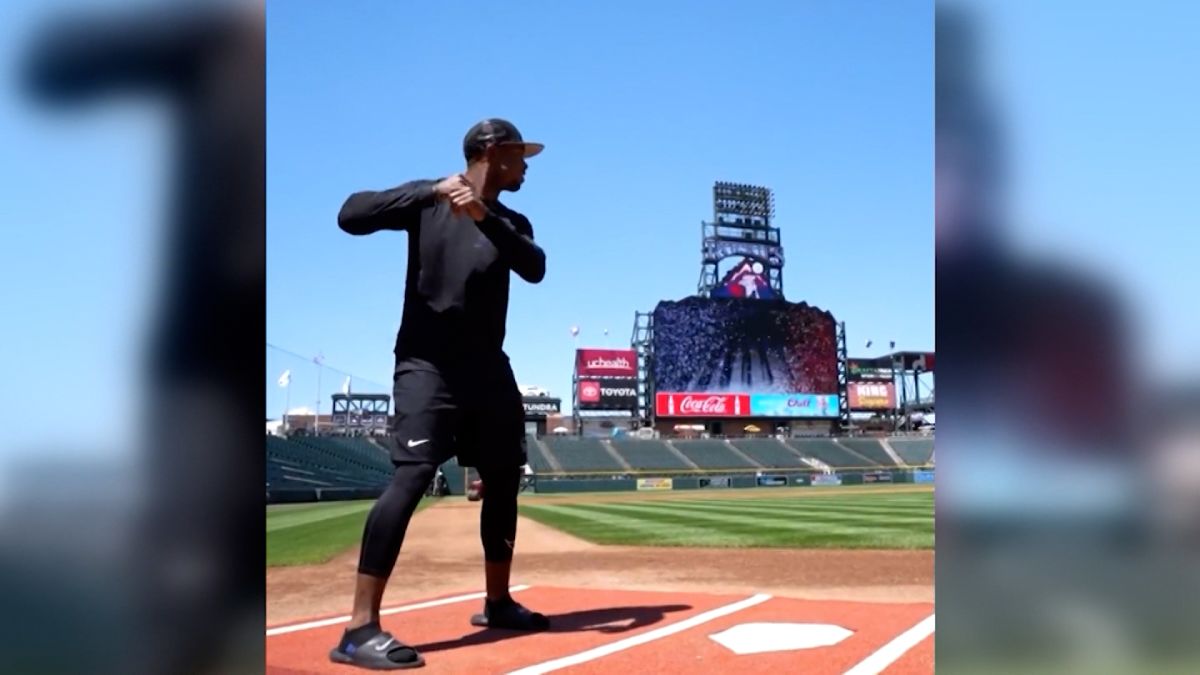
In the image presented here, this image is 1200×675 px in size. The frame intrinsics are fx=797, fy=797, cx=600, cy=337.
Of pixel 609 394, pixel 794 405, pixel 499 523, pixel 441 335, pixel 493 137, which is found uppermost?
pixel 493 137

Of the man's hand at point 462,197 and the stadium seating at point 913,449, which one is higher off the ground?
the man's hand at point 462,197

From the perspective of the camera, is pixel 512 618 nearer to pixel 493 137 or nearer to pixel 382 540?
pixel 382 540

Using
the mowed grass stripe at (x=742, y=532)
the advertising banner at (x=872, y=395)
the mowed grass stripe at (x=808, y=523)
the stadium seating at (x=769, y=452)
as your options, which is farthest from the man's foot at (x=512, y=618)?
the advertising banner at (x=872, y=395)

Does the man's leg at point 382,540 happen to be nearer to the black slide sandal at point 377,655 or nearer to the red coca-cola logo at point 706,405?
the black slide sandal at point 377,655

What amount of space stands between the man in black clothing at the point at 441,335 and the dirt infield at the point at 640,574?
1.28 meters

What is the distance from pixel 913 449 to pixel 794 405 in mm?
8249

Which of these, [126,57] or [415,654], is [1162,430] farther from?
[415,654]

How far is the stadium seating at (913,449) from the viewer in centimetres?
5225

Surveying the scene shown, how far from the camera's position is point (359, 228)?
272 cm

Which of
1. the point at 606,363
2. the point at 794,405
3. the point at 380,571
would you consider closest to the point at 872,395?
the point at 794,405

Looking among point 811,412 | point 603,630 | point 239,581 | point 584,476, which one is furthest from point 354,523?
point 811,412

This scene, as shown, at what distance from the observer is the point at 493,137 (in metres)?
2.77

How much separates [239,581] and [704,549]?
6.95 metres

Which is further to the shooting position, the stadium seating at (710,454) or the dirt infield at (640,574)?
the stadium seating at (710,454)
